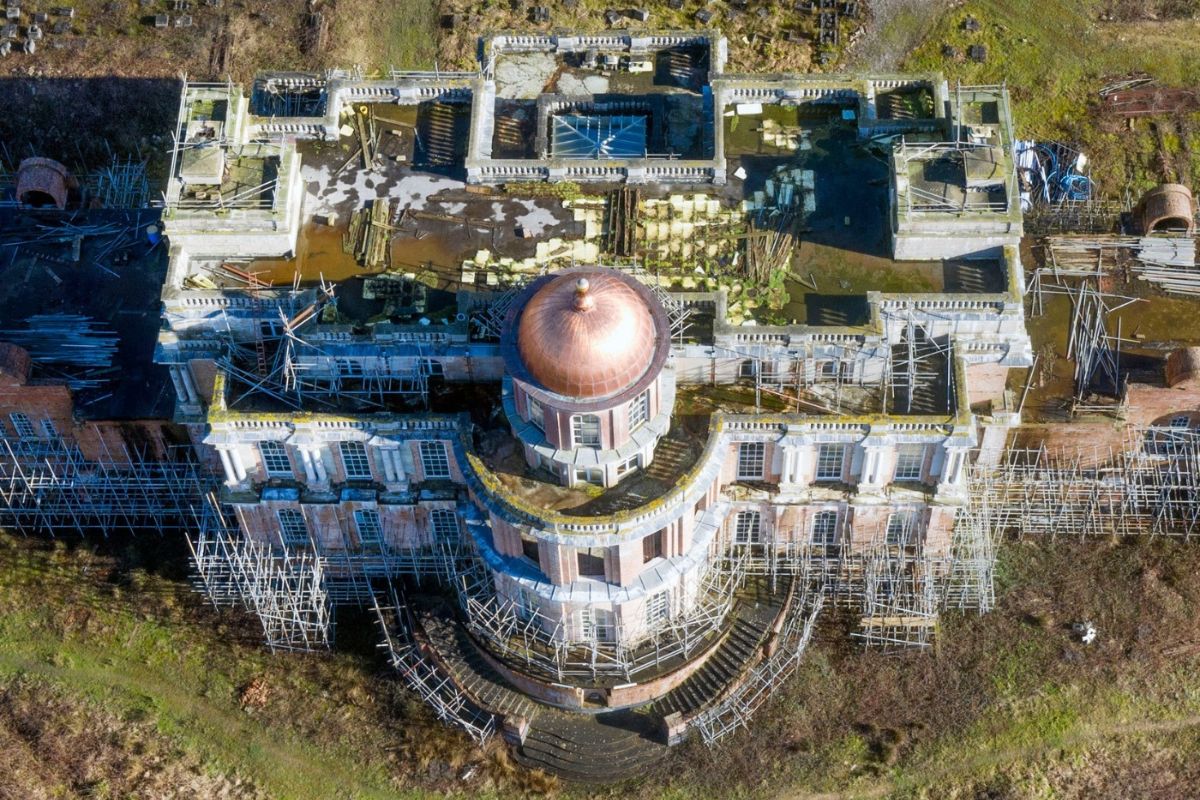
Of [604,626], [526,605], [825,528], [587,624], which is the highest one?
[825,528]

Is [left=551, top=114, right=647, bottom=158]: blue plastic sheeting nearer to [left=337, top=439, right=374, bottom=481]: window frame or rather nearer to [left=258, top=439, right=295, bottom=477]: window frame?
[left=337, top=439, right=374, bottom=481]: window frame

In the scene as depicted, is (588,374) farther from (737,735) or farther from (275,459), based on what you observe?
(737,735)

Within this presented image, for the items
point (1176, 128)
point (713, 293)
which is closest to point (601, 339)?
point (713, 293)

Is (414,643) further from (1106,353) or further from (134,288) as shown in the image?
(1106,353)

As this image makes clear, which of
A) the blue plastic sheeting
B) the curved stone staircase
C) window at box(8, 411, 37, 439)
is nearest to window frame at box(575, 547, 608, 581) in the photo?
the curved stone staircase

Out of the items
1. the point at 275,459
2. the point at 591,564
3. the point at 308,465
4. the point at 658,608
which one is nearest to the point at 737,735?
the point at 658,608

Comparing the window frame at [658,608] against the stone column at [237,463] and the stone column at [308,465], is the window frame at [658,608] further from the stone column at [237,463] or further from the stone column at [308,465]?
the stone column at [237,463]
